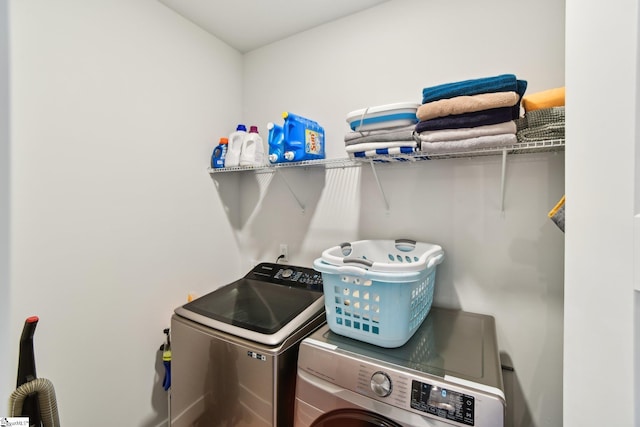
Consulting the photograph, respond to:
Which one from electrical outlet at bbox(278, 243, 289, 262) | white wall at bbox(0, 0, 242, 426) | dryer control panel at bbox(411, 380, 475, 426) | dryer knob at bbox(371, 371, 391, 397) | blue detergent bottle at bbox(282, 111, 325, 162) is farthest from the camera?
electrical outlet at bbox(278, 243, 289, 262)

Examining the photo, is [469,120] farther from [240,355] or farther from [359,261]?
[240,355]

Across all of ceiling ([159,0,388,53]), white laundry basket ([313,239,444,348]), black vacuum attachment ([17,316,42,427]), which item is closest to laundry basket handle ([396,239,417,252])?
white laundry basket ([313,239,444,348])

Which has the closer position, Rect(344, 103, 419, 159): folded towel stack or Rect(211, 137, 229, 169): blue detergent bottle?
Rect(344, 103, 419, 159): folded towel stack

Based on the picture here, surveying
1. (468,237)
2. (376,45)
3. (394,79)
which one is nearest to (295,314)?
(468,237)

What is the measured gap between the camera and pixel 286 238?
206cm

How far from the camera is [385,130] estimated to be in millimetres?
1303

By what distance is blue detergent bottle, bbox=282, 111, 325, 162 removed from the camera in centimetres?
163

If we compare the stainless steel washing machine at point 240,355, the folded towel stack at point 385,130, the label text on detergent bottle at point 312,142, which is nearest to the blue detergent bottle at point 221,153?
the label text on detergent bottle at point 312,142

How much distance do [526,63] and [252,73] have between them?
71.7 inches

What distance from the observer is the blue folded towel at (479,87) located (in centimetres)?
104

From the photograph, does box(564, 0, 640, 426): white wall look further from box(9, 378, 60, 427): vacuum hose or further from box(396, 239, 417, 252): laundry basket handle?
box(9, 378, 60, 427): vacuum hose

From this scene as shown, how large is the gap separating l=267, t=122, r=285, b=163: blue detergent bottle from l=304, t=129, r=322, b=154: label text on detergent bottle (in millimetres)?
150

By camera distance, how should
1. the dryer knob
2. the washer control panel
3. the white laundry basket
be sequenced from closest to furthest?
1. the dryer knob
2. the white laundry basket
3. the washer control panel

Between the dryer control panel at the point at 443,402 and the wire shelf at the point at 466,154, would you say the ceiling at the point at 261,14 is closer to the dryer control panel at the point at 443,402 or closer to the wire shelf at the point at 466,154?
the wire shelf at the point at 466,154
